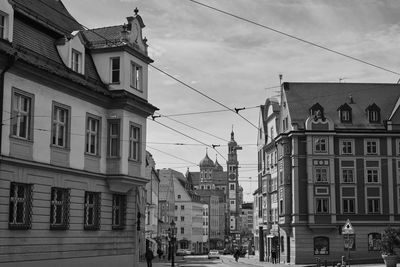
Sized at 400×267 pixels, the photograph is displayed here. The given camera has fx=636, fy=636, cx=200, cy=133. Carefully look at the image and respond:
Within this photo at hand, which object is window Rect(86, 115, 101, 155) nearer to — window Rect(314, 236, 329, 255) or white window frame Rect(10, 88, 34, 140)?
white window frame Rect(10, 88, 34, 140)

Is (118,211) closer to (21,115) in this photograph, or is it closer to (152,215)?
(21,115)

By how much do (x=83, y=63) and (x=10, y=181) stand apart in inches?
341

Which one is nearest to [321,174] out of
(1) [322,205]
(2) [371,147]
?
Result: (1) [322,205]

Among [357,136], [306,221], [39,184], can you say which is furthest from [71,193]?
[357,136]

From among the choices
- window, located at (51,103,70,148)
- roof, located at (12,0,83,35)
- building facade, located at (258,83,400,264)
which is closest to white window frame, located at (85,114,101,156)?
window, located at (51,103,70,148)

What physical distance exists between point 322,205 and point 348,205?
2.87m

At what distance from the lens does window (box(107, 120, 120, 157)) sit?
105 feet

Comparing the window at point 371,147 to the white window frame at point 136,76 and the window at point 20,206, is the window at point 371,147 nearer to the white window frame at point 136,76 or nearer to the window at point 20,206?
Result: the white window frame at point 136,76

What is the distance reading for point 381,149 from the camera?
66.1 metres

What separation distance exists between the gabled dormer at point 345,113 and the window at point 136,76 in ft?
122

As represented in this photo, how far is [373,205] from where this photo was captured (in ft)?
214

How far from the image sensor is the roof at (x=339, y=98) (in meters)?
67.1

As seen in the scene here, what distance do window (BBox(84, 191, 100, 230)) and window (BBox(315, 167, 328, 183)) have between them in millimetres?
37862

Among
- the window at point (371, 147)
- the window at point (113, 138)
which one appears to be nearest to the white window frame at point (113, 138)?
the window at point (113, 138)
